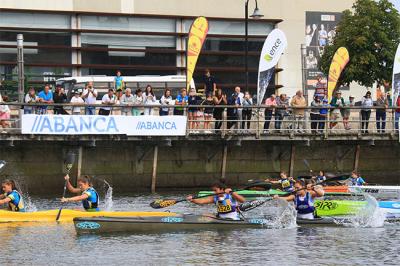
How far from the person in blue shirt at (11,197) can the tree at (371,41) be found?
91.2ft

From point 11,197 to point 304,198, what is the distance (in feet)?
26.2

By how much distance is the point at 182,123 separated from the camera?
35625 mm

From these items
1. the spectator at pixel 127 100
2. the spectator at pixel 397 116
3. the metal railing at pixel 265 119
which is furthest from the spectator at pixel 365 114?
the spectator at pixel 127 100

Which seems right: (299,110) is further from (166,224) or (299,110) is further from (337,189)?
(166,224)

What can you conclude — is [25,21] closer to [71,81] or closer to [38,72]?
[38,72]

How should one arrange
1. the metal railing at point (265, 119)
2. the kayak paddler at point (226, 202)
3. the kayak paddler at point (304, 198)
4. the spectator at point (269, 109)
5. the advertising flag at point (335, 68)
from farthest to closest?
1. the advertising flag at point (335, 68)
2. the spectator at point (269, 109)
3. the metal railing at point (265, 119)
4. the kayak paddler at point (304, 198)
5. the kayak paddler at point (226, 202)

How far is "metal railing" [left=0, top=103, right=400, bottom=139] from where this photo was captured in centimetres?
3519

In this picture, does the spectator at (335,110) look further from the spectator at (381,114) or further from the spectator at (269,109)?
the spectator at (269,109)

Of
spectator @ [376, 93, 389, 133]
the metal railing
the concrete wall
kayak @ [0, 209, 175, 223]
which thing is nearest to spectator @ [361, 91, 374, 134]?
the metal railing

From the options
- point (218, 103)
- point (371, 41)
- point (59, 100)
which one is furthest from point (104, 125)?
point (371, 41)

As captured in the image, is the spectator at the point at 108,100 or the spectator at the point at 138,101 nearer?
the spectator at the point at 108,100

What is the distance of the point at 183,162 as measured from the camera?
3756 cm

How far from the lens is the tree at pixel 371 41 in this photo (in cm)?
5069

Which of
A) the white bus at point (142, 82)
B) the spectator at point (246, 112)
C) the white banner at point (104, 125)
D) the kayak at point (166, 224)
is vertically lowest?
the kayak at point (166, 224)
